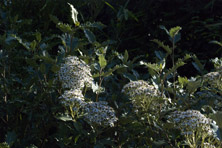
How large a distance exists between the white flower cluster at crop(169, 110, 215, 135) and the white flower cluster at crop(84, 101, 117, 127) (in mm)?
286

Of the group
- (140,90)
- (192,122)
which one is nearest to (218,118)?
(192,122)

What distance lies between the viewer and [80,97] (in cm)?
159

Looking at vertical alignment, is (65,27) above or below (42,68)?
above

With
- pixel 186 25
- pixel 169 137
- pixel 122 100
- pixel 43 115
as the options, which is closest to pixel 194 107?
pixel 169 137

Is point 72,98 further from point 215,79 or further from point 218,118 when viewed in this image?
point 215,79

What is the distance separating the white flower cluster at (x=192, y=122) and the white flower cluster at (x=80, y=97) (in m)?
0.29

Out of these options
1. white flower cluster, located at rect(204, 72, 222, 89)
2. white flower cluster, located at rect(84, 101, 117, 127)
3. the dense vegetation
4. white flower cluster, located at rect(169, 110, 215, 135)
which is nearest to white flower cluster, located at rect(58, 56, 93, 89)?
the dense vegetation

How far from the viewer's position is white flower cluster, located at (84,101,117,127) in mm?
1552

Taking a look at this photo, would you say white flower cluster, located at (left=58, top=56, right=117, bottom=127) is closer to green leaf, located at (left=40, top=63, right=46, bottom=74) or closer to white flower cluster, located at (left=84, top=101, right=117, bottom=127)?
white flower cluster, located at (left=84, top=101, right=117, bottom=127)

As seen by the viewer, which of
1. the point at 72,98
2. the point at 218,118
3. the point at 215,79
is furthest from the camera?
the point at 215,79

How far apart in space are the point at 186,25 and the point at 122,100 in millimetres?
2232

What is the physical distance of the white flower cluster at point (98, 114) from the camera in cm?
155

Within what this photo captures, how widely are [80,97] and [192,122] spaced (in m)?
0.49

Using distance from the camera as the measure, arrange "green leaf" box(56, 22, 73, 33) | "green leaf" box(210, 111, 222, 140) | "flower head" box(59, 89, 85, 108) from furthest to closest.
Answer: "green leaf" box(56, 22, 73, 33)
"flower head" box(59, 89, 85, 108)
"green leaf" box(210, 111, 222, 140)
